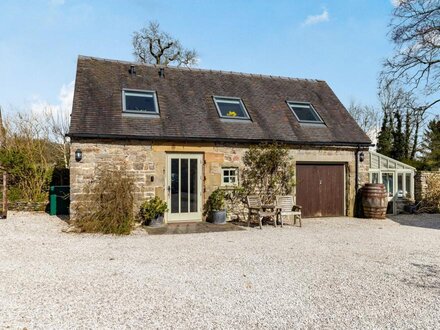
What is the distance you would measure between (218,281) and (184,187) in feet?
18.3

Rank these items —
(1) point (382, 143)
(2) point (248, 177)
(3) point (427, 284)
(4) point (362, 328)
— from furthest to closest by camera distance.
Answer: (1) point (382, 143) < (2) point (248, 177) < (3) point (427, 284) < (4) point (362, 328)

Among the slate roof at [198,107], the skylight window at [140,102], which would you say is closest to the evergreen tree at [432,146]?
the slate roof at [198,107]

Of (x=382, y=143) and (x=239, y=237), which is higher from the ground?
(x=382, y=143)

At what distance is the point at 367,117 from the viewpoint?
32531mm

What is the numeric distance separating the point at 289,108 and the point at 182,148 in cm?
485

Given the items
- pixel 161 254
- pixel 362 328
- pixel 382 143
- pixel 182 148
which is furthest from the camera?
pixel 382 143

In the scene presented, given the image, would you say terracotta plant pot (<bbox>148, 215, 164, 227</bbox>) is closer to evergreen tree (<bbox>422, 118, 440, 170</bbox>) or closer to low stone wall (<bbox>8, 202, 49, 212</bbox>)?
low stone wall (<bbox>8, 202, 49, 212</bbox>)

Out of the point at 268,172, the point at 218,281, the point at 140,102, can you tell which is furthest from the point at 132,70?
the point at 218,281

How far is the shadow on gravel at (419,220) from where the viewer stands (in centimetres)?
1084

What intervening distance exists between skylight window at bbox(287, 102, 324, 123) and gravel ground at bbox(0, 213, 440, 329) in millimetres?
5271

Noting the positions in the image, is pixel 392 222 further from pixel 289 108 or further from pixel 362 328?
pixel 362 328

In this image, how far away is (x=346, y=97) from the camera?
34.0m

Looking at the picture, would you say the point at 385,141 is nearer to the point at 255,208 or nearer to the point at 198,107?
the point at 198,107

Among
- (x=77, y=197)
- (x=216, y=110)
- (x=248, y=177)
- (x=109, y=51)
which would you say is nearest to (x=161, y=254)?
(x=77, y=197)
